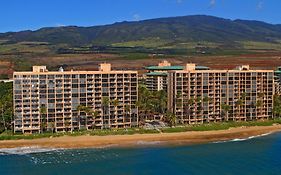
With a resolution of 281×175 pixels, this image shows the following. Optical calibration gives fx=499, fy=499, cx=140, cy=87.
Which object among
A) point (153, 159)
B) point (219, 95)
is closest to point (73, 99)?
point (153, 159)

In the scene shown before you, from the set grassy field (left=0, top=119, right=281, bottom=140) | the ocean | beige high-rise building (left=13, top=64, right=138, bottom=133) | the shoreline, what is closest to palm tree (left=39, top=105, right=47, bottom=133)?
beige high-rise building (left=13, top=64, right=138, bottom=133)

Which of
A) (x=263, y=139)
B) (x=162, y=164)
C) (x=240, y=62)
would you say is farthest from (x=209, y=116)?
(x=240, y=62)

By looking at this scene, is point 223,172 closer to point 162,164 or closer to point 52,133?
point 162,164

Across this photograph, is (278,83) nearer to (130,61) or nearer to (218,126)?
(218,126)

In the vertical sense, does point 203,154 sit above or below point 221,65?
below

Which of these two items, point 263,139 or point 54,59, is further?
point 54,59

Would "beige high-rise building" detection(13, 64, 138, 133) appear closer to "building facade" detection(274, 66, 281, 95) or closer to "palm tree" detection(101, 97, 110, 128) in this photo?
"palm tree" detection(101, 97, 110, 128)
